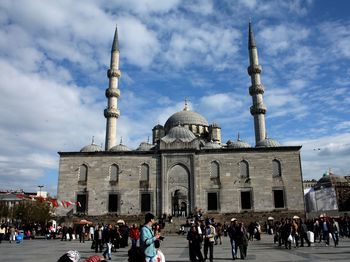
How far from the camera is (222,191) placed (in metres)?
32.8

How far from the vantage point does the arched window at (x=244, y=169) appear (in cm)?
3306

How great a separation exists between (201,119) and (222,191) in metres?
16.4

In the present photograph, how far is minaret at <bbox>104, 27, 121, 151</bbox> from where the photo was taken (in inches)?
1539

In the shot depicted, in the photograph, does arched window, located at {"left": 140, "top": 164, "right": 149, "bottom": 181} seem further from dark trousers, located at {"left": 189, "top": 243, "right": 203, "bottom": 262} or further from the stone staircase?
dark trousers, located at {"left": 189, "top": 243, "right": 203, "bottom": 262}

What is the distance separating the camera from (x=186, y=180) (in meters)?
33.4

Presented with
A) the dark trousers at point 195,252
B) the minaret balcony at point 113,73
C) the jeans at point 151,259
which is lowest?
the dark trousers at point 195,252

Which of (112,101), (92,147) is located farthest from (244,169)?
(92,147)

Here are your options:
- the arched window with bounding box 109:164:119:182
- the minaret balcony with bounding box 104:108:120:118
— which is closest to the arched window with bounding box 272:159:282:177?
the arched window with bounding box 109:164:119:182

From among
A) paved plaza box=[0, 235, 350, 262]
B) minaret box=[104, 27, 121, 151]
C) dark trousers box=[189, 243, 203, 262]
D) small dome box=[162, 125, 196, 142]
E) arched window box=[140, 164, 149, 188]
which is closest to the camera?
dark trousers box=[189, 243, 203, 262]

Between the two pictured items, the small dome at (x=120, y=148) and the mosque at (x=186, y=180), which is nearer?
the mosque at (x=186, y=180)

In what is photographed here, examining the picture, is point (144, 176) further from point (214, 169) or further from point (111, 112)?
point (111, 112)

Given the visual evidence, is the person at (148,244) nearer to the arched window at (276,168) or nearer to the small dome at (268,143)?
Answer: the arched window at (276,168)

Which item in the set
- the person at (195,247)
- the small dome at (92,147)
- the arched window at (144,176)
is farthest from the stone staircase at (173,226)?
the person at (195,247)

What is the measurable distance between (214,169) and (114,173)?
9847 mm
